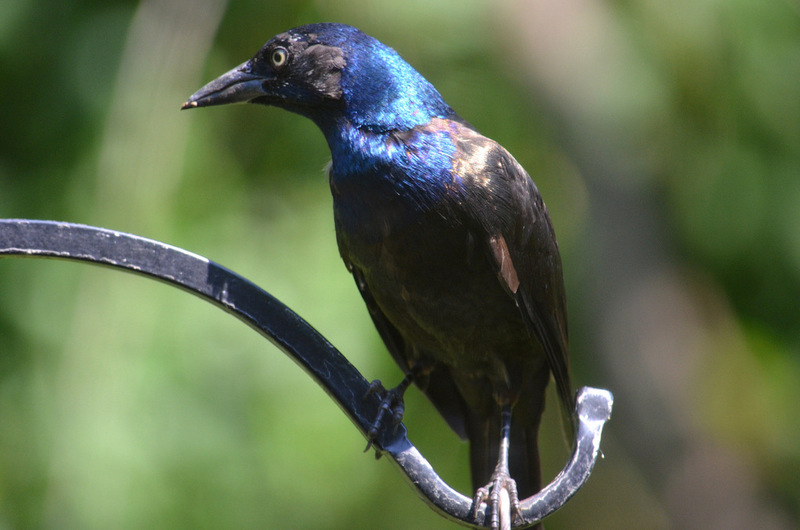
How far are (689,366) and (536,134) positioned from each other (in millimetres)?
1419

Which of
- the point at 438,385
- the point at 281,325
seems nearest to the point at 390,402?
the point at 438,385

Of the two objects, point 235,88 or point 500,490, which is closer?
point 500,490

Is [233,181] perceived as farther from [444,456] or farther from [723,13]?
[723,13]

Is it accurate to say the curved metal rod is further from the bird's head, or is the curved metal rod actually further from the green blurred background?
A: the green blurred background

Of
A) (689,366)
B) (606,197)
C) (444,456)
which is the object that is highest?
(606,197)

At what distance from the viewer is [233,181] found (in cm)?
416

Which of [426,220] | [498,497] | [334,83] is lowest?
[498,497]

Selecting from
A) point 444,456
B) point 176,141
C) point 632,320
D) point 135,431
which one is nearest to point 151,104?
point 176,141

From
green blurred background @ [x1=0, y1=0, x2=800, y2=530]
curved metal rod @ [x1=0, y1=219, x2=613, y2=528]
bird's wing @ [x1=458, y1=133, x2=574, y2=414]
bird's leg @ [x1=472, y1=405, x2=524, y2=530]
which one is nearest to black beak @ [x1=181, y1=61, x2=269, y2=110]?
bird's wing @ [x1=458, y1=133, x2=574, y2=414]

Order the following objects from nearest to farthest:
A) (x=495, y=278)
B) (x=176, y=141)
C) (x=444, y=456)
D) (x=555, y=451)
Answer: (x=495, y=278) < (x=176, y=141) < (x=444, y=456) < (x=555, y=451)

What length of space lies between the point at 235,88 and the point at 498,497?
4.53 ft

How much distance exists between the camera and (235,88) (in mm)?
2666

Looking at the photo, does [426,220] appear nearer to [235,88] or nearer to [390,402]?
[390,402]

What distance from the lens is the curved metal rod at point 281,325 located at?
5.87ft
